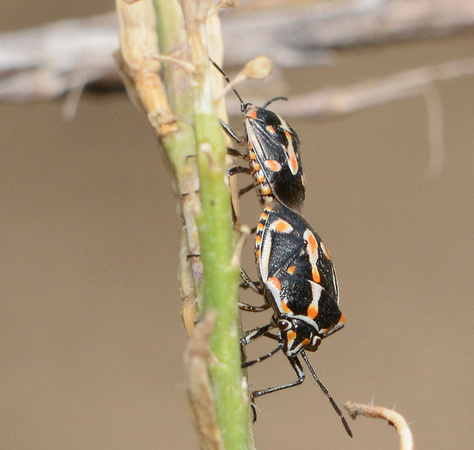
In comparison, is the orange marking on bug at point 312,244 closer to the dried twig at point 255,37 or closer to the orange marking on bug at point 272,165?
the orange marking on bug at point 272,165

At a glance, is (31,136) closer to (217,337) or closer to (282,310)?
(282,310)

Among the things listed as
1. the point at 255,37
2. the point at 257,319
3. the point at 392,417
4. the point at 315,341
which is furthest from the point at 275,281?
the point at 257,319

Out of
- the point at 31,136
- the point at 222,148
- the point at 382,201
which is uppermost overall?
the point at 31,136

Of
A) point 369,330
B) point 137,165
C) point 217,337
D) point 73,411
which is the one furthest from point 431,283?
point 217,337

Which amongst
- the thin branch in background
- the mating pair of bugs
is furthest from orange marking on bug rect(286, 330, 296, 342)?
the thin branch in background

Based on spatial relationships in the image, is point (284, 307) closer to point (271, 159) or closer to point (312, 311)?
point (312, 311)

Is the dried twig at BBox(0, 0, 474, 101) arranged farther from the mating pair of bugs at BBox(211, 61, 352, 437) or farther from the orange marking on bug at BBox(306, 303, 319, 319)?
the orange marking on bug at BBox(306, 303, 319, 319)

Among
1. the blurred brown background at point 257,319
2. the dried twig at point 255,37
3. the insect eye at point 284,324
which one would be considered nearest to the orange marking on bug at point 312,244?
the insect eye at point 284,324
